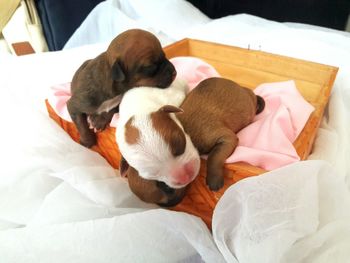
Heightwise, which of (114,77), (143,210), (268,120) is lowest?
(143,210)

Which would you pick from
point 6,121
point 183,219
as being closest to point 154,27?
point 6,121

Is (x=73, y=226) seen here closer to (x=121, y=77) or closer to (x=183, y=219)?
(x=183, y=219)

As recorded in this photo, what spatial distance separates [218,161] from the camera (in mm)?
633

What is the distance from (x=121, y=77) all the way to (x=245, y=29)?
30.6 inches

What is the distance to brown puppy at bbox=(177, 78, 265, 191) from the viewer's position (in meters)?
0.64

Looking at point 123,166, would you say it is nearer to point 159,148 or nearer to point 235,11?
point 159,148

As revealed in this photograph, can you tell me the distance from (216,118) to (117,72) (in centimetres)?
22

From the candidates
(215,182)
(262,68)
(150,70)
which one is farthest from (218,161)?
(262,68)

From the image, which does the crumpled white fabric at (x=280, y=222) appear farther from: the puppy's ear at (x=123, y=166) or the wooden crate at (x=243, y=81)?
the puppy's ear at (x=123, y=166)

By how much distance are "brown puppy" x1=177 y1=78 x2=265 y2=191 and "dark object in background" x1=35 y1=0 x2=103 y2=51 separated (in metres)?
1.23

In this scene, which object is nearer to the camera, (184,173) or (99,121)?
(184,173)

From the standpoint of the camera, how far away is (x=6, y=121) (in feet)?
2.91

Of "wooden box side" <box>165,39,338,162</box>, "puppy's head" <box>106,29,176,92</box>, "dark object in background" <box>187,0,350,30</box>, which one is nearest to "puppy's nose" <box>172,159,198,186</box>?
"puppy's head" <box>106,29,176,92</box>

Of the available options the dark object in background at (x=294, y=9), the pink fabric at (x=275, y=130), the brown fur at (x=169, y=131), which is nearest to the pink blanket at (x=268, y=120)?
the pink fabric at (x=275, y=130)
